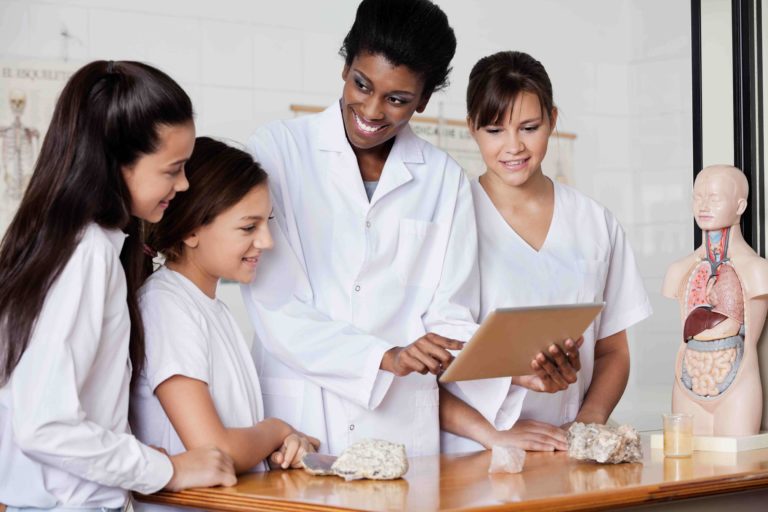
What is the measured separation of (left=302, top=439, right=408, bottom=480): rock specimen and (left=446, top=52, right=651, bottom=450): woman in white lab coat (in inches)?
21.7

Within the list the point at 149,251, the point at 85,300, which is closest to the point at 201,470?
the point at 85,300

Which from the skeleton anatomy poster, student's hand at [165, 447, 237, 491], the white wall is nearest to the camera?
student's hand at [165, 447, 237, 491]

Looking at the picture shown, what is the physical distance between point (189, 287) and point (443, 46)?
73 centimetres

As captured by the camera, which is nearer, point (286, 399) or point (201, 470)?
point (201, 470)

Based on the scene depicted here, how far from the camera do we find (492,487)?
179cm

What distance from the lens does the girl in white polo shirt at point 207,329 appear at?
1.87m

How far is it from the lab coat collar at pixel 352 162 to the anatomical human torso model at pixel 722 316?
700mm

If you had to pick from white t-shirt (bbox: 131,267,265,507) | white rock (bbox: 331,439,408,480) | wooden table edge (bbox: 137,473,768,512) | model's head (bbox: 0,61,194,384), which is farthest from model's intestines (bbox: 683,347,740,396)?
model's head (bbox: 0,61,194,384)

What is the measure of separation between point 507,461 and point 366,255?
551 mm

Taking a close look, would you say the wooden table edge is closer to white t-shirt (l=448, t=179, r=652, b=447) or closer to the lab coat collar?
white t-shirt (l=448, t=179, r=652, b=447)

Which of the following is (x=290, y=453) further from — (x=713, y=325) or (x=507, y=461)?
(x=713, y=325)

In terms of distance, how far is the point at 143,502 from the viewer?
5.89 ft

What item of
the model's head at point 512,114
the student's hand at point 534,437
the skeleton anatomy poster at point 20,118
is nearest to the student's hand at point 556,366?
the student's hand at point 534,437

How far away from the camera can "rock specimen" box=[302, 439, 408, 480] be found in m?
1.82
